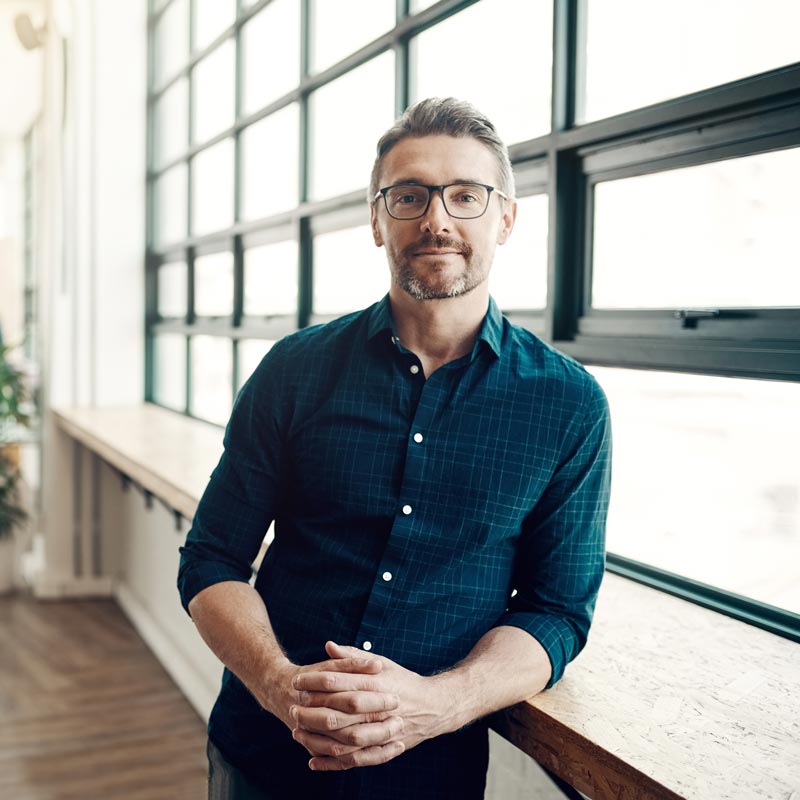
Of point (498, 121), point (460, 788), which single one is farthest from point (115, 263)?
point (460, 788)

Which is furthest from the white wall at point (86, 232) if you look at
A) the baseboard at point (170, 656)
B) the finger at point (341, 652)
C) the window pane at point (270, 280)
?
the finger at point (341, 652)

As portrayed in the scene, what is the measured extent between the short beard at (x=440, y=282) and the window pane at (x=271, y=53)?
2.37 meters

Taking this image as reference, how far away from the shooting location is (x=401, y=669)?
1221 millimetres

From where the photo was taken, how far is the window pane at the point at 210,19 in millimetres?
4199

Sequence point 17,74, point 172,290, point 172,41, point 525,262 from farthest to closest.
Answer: point 17,74, point 172,290, point 172,41, point 525,262

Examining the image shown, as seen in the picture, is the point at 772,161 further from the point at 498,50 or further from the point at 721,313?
the point at 498,50

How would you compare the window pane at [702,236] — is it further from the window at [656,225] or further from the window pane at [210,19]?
the window pane at [210,19]

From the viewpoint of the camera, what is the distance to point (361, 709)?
117 cm

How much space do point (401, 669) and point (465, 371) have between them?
46cm

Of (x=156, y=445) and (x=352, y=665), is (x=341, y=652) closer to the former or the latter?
(x=352, y=665)

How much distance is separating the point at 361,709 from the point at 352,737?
0.04 metres

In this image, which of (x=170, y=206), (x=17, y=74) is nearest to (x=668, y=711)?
(x=170, y=206)

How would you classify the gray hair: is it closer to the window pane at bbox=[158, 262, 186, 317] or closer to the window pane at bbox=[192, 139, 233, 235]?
the window pane at bbox=[192, 139, 233, 235]

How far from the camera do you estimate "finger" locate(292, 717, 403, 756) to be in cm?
118
